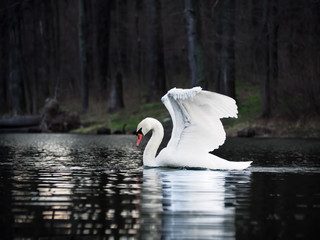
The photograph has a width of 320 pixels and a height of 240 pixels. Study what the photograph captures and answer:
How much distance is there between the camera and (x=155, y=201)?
785 centimetres

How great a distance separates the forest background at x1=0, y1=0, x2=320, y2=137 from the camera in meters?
26.0

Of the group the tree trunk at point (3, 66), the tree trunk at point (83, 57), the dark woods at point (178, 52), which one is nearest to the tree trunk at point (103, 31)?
the dark woods at point (178, 52)

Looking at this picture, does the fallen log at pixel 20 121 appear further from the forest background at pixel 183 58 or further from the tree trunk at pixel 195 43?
the tree trunk at pixel 195 43

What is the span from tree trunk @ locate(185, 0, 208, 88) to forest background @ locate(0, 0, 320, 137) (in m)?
0.04

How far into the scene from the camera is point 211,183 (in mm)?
9766

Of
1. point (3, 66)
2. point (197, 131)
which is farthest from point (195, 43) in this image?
point (3, 66)

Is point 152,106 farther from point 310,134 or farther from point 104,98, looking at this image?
point 310,134

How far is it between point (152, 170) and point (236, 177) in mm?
1906

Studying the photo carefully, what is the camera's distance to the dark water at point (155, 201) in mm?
5934

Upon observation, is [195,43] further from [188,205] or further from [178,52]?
[188,205]

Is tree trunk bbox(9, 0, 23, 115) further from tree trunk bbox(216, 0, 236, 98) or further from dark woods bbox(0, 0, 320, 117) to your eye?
tree trunk bbox(216, 0, 236, 98)

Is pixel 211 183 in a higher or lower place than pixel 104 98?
lower

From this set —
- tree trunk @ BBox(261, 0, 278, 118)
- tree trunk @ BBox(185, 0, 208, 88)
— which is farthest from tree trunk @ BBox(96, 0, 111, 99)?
tree trunk @ BBox(261, 0, 278, 118)

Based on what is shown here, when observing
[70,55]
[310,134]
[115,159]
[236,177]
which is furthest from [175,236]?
[70,55]
